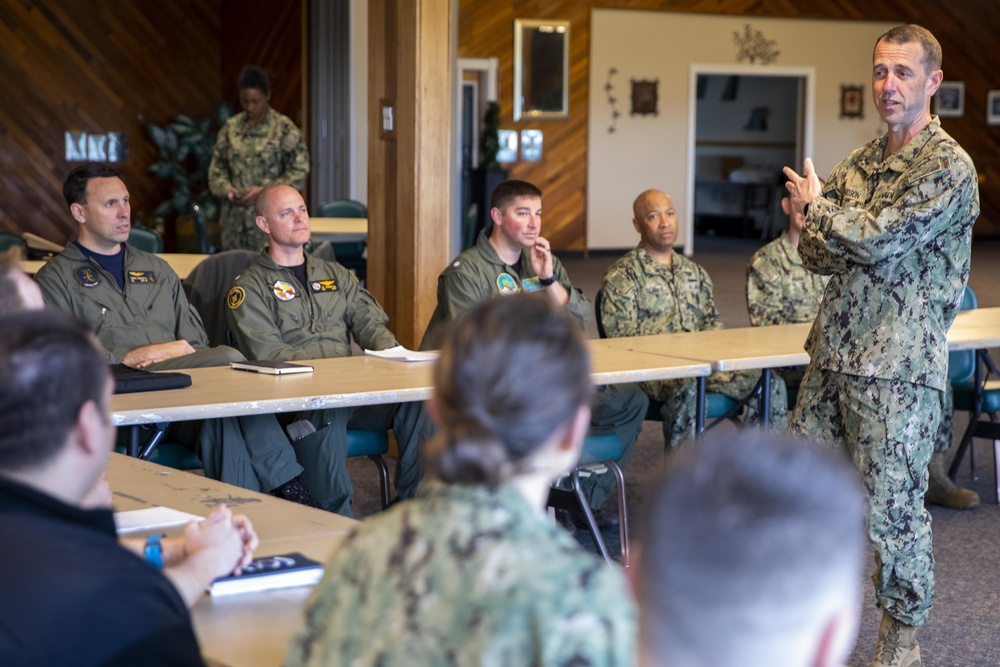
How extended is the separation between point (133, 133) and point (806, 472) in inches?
477

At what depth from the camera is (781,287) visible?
17.5 feet

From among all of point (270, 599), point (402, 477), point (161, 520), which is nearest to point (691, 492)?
point (270, 599)

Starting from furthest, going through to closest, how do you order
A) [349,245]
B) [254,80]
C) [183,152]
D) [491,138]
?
[491,138] < [183,152] < [349,245] < [254,80]

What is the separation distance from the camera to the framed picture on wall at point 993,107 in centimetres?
1656

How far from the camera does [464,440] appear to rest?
3.92ft

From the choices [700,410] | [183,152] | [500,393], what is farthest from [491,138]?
[500,393]

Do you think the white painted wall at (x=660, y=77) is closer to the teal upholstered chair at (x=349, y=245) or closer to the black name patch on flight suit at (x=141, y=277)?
the teal upholstered chair at (x=349, y=245)

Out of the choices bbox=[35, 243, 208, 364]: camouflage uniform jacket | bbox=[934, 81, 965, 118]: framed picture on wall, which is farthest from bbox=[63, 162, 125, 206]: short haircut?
bbox=[934, 81, 965, 118]: framed picture on wall

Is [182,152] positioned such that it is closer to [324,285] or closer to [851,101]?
[324,285]

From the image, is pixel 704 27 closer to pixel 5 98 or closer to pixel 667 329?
pixel 5 98

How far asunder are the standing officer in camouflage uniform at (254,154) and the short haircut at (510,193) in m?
3.51

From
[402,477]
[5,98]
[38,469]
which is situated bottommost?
[402,477]

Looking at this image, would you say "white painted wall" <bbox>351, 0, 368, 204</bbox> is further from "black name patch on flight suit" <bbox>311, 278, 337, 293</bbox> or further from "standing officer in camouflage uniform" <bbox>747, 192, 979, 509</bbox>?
"black name patch on flight suit" <bbox>311, 278, 337, 293</bbox>

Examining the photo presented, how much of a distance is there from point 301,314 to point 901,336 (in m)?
2.20
